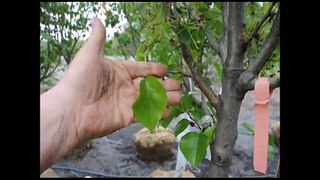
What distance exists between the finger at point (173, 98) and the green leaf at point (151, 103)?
0.09 m

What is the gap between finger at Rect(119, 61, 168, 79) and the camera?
0.51m

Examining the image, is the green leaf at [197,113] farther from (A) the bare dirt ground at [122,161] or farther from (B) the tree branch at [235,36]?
(A) the bare dirt ground at [122,161]

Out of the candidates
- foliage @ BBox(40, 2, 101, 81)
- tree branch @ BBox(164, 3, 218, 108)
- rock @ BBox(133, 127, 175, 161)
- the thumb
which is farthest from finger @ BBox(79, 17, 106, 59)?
rock @ BBox(133, 127, 175, 161)

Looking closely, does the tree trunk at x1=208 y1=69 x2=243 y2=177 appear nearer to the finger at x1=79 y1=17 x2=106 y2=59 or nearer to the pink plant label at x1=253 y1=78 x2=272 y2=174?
the pink plant label at x1=253 y1=78 x2=272 y2=174

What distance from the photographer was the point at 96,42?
0.51 metres

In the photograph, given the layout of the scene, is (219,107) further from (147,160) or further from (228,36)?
(147,160)

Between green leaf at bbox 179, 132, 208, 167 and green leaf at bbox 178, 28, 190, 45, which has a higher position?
green leaf at bbox 178, 28, 190, 45

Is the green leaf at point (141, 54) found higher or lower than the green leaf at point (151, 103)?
higher

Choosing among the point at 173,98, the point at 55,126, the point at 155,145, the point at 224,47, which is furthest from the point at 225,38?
the point at 155,145

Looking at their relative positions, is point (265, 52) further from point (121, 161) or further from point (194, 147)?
point (121, 161)

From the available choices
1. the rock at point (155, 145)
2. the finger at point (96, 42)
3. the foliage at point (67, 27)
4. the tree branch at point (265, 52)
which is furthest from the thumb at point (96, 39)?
the rock at point (155, 145)

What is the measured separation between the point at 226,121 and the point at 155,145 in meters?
1.56

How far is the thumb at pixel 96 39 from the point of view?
1.66 ft

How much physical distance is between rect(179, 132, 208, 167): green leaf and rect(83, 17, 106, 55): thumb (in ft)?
0.59
